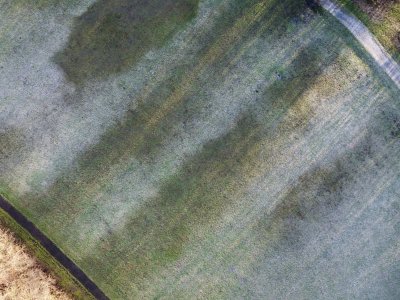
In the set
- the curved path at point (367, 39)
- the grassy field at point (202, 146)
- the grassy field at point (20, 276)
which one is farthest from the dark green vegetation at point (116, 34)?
the grassy field at point (20, 276)

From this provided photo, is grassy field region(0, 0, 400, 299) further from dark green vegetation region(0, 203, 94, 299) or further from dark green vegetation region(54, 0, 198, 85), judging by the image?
dark green vegetation region(0, 203, 94, 299)

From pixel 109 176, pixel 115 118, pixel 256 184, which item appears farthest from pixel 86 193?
pixel 256 184

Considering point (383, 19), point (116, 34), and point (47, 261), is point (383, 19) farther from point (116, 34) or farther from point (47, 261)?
point (47, 261)

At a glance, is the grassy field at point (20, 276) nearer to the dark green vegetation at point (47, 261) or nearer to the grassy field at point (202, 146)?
the dark green vegetation at point (47, 261)

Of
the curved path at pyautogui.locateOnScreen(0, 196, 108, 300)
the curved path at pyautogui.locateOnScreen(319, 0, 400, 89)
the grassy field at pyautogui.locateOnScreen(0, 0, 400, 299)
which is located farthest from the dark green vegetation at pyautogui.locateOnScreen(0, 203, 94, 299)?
the curved path at pyautogui.locateOnScreen(319, 0, 400, 89)

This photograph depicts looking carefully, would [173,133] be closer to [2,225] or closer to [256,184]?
[256,184]
